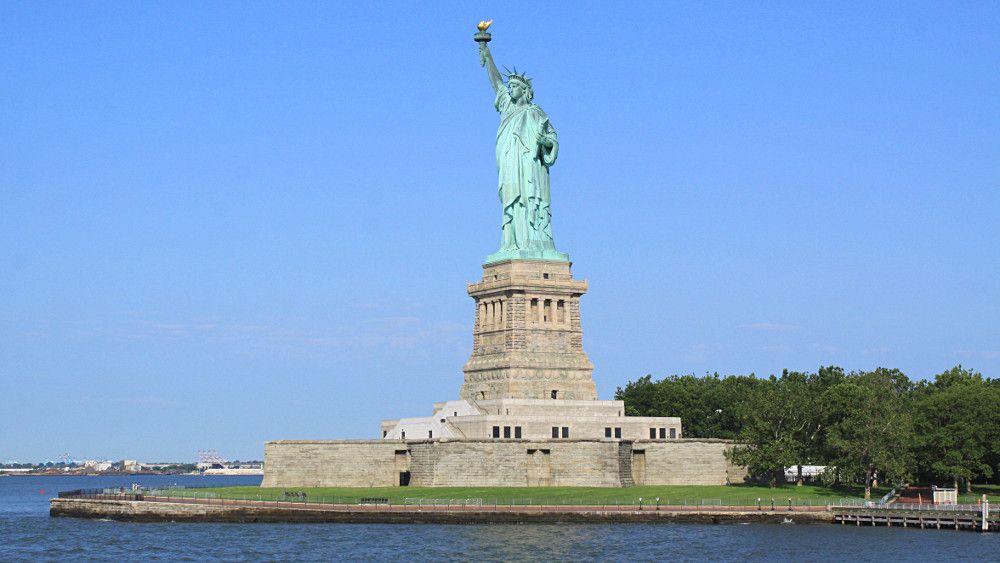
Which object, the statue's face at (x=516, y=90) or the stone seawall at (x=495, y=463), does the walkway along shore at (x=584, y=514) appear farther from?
the statue's face at (x=516, y=90)

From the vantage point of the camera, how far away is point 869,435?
102 meters

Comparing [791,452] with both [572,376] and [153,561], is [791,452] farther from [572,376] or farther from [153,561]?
[153,561]

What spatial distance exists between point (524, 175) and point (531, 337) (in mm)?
11189

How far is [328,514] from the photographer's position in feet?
323

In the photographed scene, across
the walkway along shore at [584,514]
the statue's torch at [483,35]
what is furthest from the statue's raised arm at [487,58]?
the walkway along shore at [584,514]

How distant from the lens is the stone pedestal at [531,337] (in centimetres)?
11338

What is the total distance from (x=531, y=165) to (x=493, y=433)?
1946cm

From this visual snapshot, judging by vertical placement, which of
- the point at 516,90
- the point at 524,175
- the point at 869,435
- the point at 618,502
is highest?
the point at 516,90

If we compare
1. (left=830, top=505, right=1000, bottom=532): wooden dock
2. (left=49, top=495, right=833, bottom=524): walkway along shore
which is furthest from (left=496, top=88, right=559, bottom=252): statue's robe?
(left=830, top=505, right=1000, bottom=532): wooden dock

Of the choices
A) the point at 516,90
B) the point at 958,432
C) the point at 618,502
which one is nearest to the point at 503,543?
the point at 618,502

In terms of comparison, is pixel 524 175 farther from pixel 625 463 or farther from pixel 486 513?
pixel 486 513

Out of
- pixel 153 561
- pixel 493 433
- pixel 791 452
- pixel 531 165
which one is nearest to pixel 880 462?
pixel 791 452

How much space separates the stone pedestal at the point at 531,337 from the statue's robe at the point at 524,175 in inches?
90.4

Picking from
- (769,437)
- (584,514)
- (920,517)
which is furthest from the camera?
(769,437)
